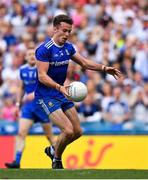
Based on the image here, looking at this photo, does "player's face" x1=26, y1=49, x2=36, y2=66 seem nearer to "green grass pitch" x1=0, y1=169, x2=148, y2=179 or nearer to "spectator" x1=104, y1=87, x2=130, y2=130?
"spectator" x1=104, y1=87, x2=130, y2=130

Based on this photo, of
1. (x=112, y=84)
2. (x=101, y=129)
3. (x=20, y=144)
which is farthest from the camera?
(x=112, y=84)

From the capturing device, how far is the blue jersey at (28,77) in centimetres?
1596

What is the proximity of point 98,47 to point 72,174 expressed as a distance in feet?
33.0

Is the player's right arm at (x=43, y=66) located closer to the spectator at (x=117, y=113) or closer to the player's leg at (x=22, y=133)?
the player's leg at (x=22, y=133)

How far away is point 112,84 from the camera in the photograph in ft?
64.6

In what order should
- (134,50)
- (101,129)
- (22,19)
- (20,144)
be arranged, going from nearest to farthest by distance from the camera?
(20,144) → (101,129) → (134,50) → (22,19)

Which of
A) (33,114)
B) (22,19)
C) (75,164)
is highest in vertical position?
(22,19)

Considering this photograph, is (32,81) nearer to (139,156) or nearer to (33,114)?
(33,114)

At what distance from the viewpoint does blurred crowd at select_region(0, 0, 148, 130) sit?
18469 mm

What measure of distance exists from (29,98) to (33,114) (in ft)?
1.05

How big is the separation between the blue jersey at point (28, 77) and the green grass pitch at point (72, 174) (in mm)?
4051

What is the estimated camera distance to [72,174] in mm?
11609

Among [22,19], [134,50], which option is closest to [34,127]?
[134,50]

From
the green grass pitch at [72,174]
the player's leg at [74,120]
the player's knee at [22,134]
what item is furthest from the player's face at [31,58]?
the green grass pitch at [72,174]
